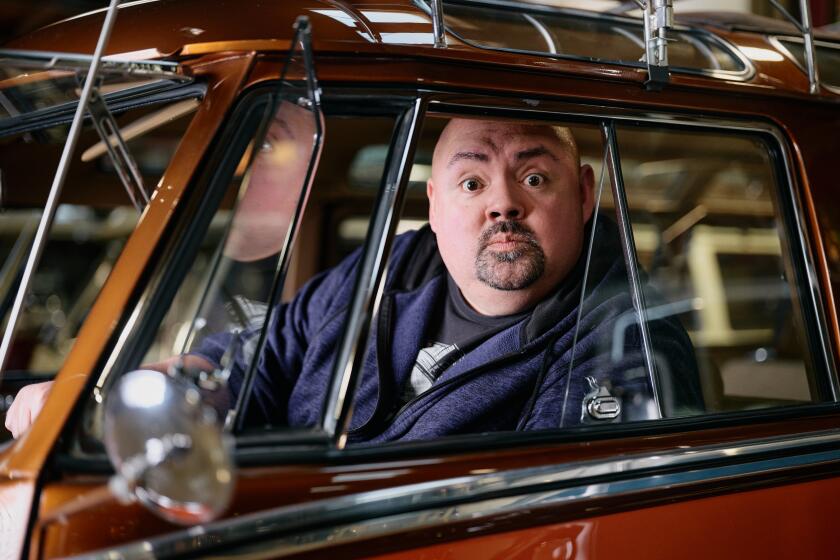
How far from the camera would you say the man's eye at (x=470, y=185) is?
1.84 meters

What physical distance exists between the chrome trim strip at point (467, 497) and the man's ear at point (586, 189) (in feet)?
1.86

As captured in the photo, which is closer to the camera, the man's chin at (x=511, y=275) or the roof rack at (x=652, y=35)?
the roof rack at (x=652, y=35)

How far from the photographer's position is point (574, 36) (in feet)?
5.99

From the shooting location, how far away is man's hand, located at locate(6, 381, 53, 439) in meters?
1.58

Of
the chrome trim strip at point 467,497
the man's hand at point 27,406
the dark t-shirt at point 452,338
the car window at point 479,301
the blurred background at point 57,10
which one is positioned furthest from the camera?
the blurred background at point 57,10

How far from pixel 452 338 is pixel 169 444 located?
107 centimetres

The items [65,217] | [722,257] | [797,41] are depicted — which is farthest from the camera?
[65,217]

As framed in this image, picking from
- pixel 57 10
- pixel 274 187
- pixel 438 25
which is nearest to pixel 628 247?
pixel 438 25

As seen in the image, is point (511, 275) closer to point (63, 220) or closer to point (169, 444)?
point (169, 444)

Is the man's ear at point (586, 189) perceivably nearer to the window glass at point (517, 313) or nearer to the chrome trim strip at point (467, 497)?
the window glass at point (517, 313)

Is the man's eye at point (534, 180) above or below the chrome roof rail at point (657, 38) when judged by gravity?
below

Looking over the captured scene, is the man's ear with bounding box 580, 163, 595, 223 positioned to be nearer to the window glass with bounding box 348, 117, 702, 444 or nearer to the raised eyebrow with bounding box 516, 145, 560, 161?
the window glass with bounding box 348, 117, 702, 444

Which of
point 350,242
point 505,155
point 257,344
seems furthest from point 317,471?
point 350,242

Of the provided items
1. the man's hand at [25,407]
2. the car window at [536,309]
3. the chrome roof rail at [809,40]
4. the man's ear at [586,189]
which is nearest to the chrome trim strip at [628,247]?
the car window at [536,309]
